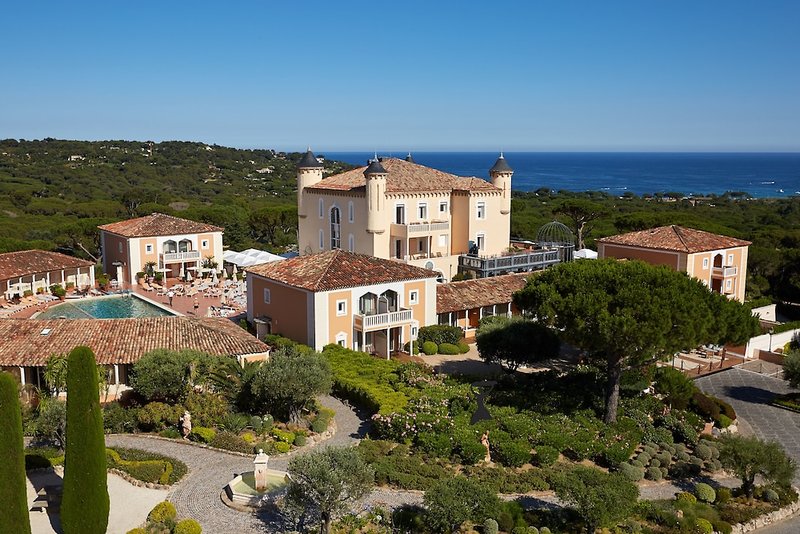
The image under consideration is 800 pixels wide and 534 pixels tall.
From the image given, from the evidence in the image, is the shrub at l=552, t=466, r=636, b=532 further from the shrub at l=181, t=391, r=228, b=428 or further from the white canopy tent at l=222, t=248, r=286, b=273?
the white canopy tent at l=222, t=248, r=286, b=273

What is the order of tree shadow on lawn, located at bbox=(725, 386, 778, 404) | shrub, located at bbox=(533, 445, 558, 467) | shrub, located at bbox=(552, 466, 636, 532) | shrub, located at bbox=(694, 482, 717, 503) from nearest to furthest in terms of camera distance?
shrub, located at bbox=(552, 466, 636, 532)
shrub, located at bbox=(694, 482, 717, 503)
shrub, located at bbox=(533, 445, 558, 467)
tree shadow on lawn, located at bbox=(725, 386, 778, 404)

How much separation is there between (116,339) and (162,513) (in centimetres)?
1048

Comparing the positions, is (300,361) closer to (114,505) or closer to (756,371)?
(114,505)

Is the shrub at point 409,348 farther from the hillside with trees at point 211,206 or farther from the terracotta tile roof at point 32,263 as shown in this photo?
the hillside with trees at point 211,206

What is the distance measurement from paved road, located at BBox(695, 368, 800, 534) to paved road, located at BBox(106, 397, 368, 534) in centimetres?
1394

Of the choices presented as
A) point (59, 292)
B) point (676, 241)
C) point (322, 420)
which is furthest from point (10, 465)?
point (676, 241)

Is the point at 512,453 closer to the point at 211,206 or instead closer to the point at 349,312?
the point at 349,312

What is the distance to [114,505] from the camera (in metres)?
18.2

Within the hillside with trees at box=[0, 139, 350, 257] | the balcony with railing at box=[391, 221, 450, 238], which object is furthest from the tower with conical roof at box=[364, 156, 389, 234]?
the hillside with trees at box=[0, 139, 350, 257]

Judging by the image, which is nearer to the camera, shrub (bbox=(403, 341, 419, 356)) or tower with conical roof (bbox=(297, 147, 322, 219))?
shrub (bbox=(403, 341, 419, 356))

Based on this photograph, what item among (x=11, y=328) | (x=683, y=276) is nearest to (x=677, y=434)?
(x=683, y=276)

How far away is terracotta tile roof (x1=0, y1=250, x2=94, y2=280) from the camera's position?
4206 cm

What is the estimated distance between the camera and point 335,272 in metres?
32.4

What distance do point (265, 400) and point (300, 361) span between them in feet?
5.51
